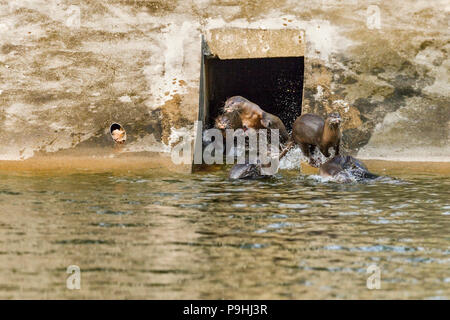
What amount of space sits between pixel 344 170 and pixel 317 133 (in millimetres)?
762

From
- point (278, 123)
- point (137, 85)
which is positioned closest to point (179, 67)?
point (137, 85)

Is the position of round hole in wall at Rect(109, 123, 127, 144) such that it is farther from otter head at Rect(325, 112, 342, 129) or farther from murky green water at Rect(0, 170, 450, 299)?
otter head at Rect(325, 112, 342, 129)

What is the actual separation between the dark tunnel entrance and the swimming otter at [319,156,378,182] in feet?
12.6

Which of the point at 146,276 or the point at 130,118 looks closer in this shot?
the point at 146,276

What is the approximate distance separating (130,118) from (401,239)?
16.1ft

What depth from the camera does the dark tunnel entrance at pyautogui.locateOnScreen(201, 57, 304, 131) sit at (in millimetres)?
13148

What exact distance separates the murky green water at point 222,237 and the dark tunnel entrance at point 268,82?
14.1 ft

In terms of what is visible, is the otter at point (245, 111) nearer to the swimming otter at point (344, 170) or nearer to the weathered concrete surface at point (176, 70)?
the weathered concrete surface at point (176, 70)

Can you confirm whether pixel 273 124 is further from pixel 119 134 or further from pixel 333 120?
pixel 119 134

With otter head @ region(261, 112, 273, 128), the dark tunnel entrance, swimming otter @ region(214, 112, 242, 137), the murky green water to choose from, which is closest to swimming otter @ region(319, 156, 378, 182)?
the murky green water

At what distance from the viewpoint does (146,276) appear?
5227 mm

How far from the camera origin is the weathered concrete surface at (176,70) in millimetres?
10164
